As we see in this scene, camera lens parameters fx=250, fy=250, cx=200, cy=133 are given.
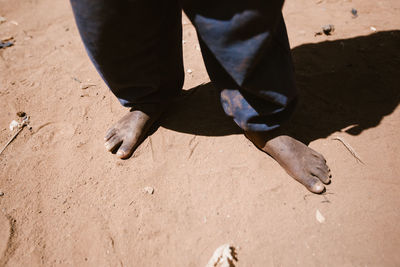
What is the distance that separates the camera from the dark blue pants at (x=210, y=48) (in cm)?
91

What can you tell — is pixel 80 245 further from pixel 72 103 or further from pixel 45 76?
pixel 45 76

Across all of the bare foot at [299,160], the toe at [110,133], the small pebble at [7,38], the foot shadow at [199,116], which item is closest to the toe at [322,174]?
the bare foot at [299,160]

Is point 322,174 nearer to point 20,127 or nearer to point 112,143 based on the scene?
point 112,143

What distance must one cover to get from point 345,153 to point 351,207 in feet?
1.12

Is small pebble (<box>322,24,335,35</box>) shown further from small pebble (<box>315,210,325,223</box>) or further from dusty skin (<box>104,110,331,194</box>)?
small pebble (<box>315,210,325,223</box>)

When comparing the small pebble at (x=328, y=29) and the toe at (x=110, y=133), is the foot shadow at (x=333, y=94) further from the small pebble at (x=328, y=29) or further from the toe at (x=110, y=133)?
the toe at (x=110, y=133)

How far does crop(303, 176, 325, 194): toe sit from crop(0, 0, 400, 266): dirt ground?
42 mm

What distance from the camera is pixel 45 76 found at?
2.26m

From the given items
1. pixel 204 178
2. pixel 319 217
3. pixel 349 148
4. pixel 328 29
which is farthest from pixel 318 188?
pixel 328 29

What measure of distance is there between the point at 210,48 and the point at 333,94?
1.20 metres

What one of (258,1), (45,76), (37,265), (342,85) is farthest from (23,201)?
(342,85)

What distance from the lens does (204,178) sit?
149 centimetres

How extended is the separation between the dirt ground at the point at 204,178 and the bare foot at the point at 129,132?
0.07m

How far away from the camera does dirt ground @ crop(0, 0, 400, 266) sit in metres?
1.25
